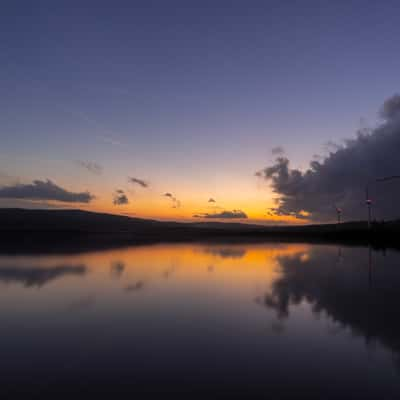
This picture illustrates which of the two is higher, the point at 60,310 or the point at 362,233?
the point at 362,233

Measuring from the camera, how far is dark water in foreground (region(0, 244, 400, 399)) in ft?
20.0

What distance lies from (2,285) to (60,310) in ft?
23.4

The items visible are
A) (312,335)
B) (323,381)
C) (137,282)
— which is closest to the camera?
(323,381)

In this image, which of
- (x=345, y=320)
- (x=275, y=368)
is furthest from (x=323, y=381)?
(x=345, y=320)

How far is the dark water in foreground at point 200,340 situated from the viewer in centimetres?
611

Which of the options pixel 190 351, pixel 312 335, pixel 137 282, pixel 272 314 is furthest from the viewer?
pixel 137 282

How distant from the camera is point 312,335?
9102 mm

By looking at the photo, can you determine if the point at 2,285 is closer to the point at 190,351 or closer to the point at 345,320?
the point at 190,351

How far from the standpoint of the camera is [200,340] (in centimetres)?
872

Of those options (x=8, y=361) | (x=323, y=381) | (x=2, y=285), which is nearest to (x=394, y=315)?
(x=323, y=381)

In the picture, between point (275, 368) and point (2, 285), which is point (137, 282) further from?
point (275, 368)

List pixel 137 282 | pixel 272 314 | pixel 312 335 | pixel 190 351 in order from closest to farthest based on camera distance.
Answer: pixel 190 351 < pixel 312 335 < pixel 272 314 < pixel 137 282

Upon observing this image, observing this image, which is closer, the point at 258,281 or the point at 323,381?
the point at 323,381

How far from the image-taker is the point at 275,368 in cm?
690
